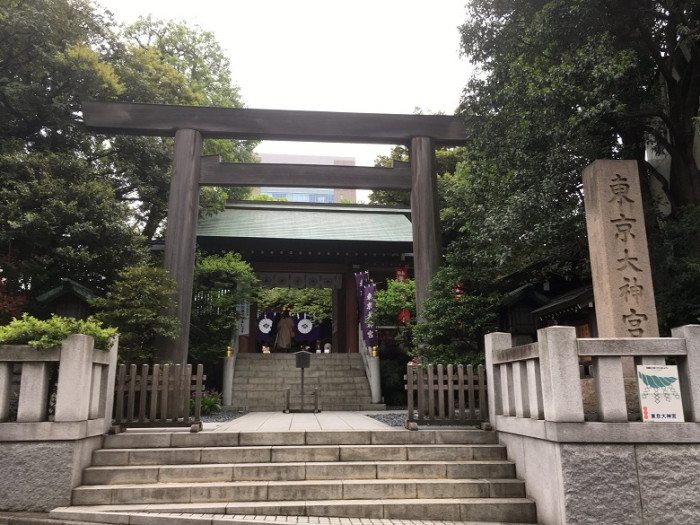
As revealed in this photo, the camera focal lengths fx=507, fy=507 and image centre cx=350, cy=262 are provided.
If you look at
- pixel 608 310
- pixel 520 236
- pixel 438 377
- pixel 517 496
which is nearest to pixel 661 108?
pixel 520 236

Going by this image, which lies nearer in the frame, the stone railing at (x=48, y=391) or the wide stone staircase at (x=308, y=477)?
the wide stone staircase at (x=308, y=477)

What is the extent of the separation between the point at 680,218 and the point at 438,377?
18.5 feet

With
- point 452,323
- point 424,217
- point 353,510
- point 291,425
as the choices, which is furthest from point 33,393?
point 424,217

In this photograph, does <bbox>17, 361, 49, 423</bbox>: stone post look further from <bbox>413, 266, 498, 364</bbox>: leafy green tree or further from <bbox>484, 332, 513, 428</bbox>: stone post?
<bbox>413, 266, 498, 364</bbox>: leafy green tree

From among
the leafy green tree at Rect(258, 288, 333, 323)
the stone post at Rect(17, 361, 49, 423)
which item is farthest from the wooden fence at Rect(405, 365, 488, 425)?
the leafy green tree at Rect(258, 288, 333, 323)

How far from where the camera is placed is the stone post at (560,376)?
5.05 meters

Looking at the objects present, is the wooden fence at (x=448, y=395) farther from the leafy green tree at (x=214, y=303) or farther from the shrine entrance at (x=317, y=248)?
the shrine entrance at (x=317, y=248)

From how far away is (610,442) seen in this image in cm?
498

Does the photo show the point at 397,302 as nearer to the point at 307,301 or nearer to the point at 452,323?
the point at 452,323

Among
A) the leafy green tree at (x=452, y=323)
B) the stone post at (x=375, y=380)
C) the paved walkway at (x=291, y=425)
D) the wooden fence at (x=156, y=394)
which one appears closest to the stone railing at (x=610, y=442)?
the paved walkway at (x=291, y=425)

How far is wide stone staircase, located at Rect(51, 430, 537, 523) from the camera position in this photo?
213 inches

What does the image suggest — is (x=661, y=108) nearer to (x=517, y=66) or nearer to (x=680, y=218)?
(x=680, y=218)

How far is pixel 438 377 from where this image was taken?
734 centimetres

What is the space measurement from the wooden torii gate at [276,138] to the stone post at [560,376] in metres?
5.31
